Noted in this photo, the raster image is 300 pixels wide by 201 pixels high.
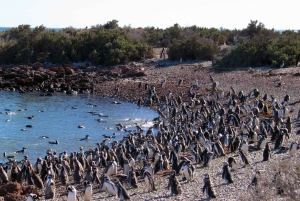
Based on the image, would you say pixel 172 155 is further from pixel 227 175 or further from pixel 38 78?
pixel 38 78

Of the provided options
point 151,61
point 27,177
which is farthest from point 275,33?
point 27,177

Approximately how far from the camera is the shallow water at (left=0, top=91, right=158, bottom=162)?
25484mm

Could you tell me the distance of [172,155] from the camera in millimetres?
18500

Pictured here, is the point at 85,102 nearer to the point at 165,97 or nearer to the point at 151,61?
the point at 165,97

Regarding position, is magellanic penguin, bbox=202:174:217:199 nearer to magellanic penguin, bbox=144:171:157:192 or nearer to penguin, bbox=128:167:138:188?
magellanic penguin, bbox=144:171:157:192

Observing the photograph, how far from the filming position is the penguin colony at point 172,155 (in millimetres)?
15445

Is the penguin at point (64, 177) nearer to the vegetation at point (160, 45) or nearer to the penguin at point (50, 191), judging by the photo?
the penguin at point (50, 191)

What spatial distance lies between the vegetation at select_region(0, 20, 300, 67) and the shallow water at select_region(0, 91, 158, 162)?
11.9 meters

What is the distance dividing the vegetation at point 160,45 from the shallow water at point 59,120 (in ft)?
39.1

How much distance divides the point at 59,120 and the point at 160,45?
3054 cm

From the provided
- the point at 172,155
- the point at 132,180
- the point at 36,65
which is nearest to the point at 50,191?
the point at 132,180

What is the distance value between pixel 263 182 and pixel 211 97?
70.9 feet

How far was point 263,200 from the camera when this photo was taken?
1118cm

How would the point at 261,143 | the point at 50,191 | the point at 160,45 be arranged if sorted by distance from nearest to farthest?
the point at 50,191 → the point at 261,143 → the point at 160,45
